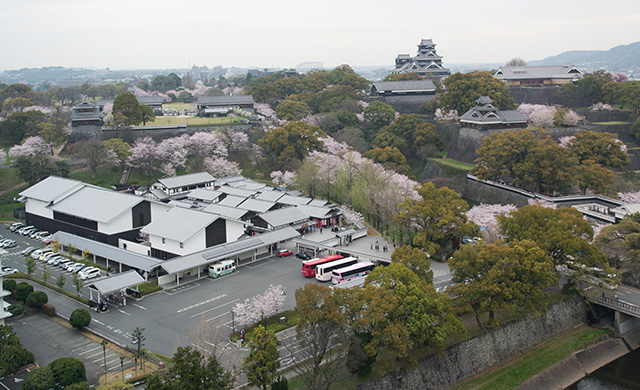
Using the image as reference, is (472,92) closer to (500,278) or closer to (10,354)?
(500,278)

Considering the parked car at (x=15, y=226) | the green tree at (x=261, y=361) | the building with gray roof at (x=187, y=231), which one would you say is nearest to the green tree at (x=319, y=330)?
the green tree at (x=261, y=361)

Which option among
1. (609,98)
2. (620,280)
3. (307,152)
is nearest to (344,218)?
(307,152)

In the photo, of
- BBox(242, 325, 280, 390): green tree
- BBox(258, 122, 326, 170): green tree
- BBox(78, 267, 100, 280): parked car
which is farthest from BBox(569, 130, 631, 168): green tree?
Answer: BBox(78, 267, 100, 280): parked car

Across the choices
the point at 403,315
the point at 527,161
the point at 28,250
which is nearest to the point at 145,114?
the point at 28,250

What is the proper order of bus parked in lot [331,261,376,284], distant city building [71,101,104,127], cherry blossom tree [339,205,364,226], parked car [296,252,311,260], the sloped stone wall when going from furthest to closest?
distant city building [71,101,104,127] → cherry blossom tree [339,205,364,226] → parked car [296,252,311,260] → bus parked in lot [331,261,376,284] → the sloped stone wall

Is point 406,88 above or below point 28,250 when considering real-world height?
above

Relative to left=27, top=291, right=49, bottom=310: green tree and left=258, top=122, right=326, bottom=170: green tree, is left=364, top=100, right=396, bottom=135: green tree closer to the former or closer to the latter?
left=258, top=122, right=326, bottom=170: green tree
